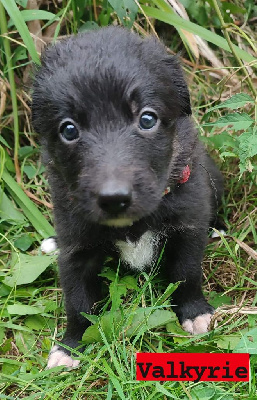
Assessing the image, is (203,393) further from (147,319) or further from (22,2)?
(22,2)

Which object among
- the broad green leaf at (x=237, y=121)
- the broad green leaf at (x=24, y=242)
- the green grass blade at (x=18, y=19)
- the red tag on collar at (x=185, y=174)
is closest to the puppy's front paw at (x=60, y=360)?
the broad green leaf at (x=24, y=242)

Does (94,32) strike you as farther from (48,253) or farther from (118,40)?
(48,253)

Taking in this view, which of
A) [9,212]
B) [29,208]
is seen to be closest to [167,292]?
[29,208]

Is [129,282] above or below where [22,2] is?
below

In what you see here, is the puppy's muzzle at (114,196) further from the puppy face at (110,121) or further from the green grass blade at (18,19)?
the green grass blade at (18,19)

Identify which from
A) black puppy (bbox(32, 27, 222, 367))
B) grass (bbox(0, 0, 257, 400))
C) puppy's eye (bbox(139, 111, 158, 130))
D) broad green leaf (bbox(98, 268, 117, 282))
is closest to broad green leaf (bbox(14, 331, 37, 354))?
grass (bbox(0, 0, 257, 400))

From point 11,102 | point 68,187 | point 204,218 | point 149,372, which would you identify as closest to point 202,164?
point 204,218

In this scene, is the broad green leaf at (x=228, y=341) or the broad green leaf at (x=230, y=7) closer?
the broad green leaf at (x=228, y=341)

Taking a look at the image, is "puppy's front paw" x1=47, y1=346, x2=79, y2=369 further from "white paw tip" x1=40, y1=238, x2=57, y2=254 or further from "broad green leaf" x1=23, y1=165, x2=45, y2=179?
"broad green leaf" x1=23, y1=165, x2=45, y2=179
